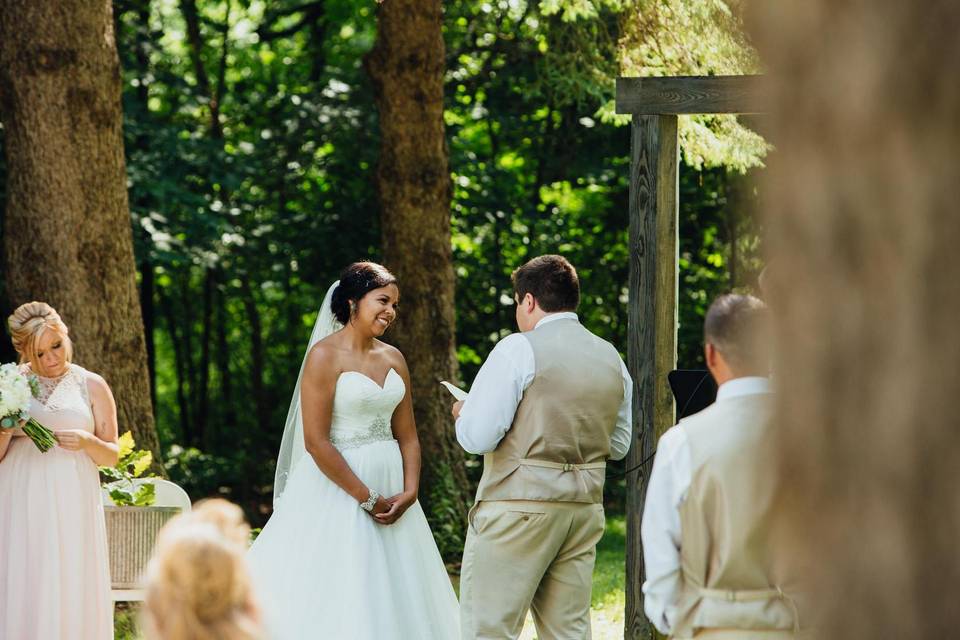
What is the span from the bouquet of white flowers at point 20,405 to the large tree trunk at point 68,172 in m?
2.88

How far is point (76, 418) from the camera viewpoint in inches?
221

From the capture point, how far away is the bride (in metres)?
5.54

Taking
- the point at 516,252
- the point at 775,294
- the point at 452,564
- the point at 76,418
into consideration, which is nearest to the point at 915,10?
the point at 775,294

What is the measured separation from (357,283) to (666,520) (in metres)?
2.66

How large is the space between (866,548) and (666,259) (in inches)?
169

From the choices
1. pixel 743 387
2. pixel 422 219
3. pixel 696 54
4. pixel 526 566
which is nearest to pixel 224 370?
pixel 422 219

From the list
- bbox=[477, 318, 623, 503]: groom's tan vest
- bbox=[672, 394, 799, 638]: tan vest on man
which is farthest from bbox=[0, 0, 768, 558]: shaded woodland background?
bbox=[672, 394, 799, 638]: tan vest on man

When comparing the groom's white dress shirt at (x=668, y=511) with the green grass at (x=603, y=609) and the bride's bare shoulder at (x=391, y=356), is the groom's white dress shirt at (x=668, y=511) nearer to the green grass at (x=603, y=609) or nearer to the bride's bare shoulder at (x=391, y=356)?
the bride's bare shoulder at (x=391, y=356)

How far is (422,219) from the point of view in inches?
418

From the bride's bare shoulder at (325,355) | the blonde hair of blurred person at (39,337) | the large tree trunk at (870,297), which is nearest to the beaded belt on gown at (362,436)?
the bride's bare shoulder at (325,355)

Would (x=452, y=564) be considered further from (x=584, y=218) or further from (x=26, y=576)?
(x=584, y=218)

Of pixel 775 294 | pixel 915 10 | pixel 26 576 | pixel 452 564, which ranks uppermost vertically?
pixel 915 10

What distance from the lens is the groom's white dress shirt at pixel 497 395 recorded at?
471 cm

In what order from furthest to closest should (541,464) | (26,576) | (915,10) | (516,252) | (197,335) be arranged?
1. (197,335)
2. (516,252)
3. (26,576)
4. (541,464)
5. (915,10)
